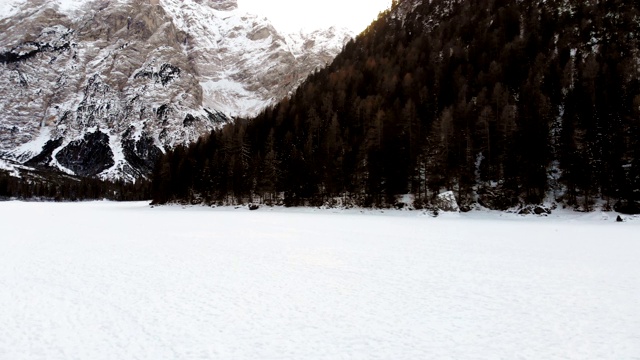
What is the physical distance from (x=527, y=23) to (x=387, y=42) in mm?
38334

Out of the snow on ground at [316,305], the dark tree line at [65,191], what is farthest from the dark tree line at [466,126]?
the dark tree line at [65,191]

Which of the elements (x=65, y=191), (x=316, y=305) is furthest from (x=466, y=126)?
(x=65, y=191)

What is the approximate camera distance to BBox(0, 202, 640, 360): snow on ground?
21.1 ft

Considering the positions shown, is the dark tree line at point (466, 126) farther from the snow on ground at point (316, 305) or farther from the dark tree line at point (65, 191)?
the dark tree line at point (65, 191)

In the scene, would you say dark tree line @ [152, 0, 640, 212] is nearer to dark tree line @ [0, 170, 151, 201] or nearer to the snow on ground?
the snow on ground

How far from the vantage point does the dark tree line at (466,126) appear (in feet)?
167

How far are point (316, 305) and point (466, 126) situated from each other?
60.4 m

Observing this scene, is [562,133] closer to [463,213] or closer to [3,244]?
[463,213]

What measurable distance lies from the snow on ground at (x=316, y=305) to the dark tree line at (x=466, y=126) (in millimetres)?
38172

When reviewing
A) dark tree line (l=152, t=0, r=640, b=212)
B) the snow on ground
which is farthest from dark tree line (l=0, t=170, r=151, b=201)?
the snow on ground

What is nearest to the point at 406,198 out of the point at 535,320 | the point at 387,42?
the point at 535,320

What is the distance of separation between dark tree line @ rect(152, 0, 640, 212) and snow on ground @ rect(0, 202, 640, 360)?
125 ft

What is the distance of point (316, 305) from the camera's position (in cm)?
890

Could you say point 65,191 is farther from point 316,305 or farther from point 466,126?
point 316,305
